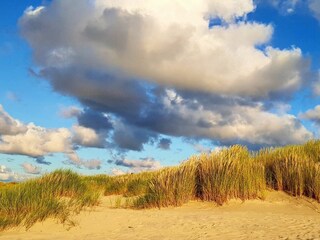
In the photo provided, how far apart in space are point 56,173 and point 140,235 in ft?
20.9

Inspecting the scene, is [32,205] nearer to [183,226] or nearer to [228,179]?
[183,226]

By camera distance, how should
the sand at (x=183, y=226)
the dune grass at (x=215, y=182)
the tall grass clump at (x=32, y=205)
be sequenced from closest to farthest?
the sand at (x=183, y=226) → the tall grass clump at (x=32, y=205) → the dune grass at (x=215, y=182)

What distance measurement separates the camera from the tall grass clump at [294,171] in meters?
12.6

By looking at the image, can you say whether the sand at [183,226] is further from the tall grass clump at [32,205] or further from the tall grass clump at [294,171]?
the tall grass clump at [294,171]

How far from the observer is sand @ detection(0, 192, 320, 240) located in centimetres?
852

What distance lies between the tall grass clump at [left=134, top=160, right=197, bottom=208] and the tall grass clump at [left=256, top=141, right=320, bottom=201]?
266 cm

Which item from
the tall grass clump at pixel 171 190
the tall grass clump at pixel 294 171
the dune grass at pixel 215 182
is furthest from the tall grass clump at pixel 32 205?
the tall grass clump at pixel 294 171

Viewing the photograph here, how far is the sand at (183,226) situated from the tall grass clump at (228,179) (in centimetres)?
65

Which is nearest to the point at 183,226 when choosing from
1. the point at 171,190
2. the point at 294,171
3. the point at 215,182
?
the point at 171,190

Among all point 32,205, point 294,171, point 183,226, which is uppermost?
point 294,171

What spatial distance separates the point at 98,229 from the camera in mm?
9875

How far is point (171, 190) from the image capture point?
1251cm

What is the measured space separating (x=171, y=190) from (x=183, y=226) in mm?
3096

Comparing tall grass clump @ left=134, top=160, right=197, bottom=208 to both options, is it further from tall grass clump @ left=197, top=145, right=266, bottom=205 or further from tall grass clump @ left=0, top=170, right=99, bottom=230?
tall grass clump @ left=0, top=170, right=99, bottom=230
